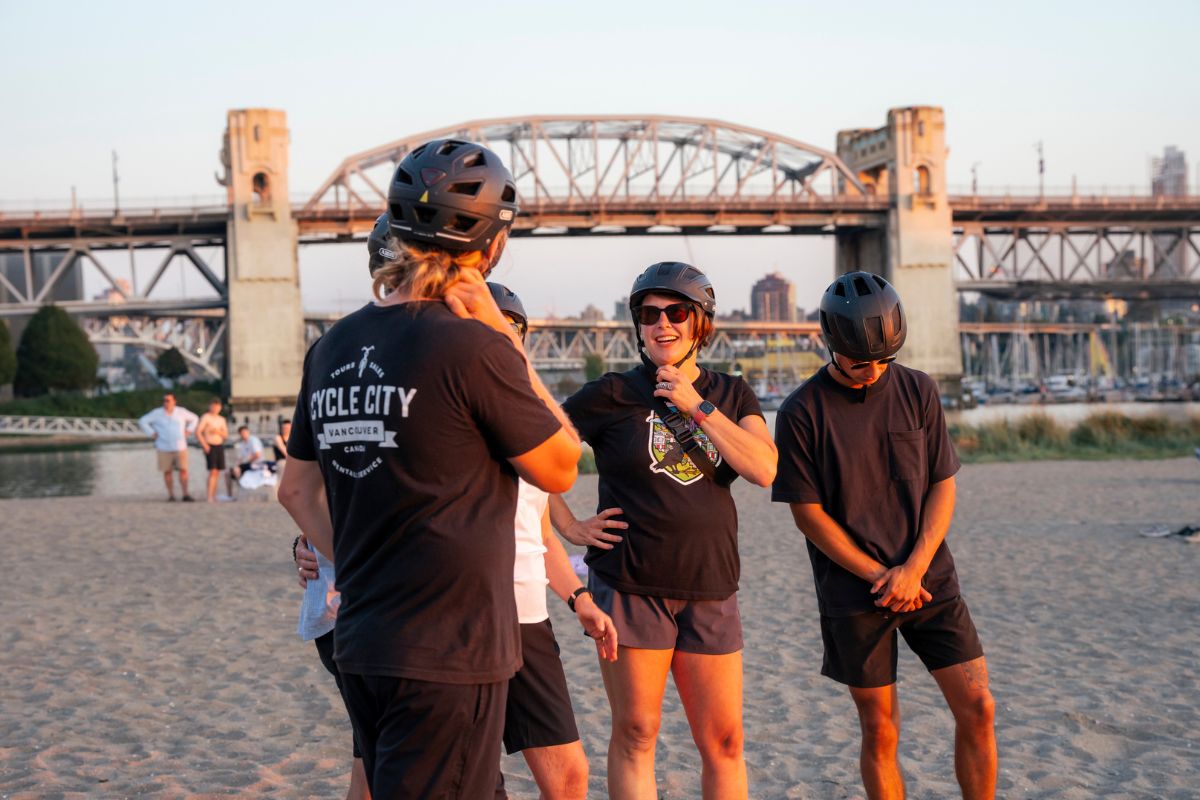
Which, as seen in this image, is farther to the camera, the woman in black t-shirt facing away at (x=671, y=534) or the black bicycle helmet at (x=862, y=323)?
the black bicycle helmet at (x=862, y=323)

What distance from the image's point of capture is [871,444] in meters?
4.34

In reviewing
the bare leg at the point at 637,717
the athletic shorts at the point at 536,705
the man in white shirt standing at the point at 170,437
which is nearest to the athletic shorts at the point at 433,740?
the athletic shorts at the point at 536,705

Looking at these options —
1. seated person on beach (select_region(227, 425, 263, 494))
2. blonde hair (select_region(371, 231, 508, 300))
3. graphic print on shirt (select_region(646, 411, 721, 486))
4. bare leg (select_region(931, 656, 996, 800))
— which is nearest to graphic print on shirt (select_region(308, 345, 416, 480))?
blonde hair (select_region(371, 231, 508, 300))

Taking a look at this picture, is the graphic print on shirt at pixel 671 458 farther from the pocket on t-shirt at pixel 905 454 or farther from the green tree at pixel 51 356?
the green tree at pixel 51 356

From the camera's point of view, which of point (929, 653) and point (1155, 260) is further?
point (1155, 260)

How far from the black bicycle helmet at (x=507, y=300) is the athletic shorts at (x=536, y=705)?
3.76ft

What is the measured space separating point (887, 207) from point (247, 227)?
41292mm

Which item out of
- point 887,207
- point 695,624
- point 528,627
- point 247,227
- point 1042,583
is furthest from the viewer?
point 887,207

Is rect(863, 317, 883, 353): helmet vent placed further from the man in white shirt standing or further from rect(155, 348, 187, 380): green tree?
rect(155, 348, 187, 380): green tree

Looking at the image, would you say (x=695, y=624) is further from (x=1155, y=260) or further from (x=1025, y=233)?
(x=1155, y=260)

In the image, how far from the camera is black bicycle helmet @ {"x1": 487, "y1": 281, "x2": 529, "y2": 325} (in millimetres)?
4220

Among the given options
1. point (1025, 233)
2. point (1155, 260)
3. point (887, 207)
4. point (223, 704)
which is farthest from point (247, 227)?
point (223, 704)

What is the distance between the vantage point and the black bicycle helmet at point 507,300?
4220mm

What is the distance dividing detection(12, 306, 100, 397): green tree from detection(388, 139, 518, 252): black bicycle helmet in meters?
81.8
